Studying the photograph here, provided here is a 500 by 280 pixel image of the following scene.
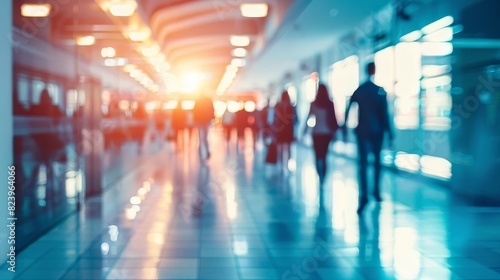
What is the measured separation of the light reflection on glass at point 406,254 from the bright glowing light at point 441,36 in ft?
16.4

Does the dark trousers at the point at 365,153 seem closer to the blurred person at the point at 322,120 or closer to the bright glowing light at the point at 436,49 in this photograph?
the blurred person at the point at 322,120

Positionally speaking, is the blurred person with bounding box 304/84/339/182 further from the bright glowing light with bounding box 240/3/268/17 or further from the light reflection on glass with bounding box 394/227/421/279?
the bright glowing light with bounding box 240/3/268/17

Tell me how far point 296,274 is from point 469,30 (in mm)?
6572

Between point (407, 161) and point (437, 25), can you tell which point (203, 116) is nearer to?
point (407, 161)

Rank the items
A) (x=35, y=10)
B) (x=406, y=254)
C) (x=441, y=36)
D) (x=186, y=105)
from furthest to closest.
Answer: (x=186, y=105) < (x=441, y=36) < (x=35, y=10) < (x=406, y=254)

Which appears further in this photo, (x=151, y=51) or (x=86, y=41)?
(x=151, y=51)

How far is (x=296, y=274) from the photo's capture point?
4336 mm

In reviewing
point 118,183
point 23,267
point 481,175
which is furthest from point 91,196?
point 481,175

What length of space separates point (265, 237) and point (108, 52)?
7.80 meters

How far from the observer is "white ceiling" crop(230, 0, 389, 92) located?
39.3 feet

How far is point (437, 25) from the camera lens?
423 inches

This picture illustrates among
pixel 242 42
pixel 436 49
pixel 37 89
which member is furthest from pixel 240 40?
pixel 37 89

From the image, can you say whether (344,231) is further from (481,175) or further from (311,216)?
(481,175)

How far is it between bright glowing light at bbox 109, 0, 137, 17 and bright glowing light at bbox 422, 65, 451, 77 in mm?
5597
